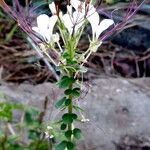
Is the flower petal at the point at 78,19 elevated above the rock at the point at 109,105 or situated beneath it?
elevated above

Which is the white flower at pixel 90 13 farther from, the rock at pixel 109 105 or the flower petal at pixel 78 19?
the rock at pixel 109 105

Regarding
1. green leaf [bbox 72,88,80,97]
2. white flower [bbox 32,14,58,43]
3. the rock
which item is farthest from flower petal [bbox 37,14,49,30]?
the rock

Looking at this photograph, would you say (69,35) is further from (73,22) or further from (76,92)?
(76,92)

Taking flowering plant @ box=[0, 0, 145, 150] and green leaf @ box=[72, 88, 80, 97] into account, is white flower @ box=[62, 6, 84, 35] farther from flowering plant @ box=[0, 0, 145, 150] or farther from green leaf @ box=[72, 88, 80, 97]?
green leaf @ box=[72, 88, 80, 97]

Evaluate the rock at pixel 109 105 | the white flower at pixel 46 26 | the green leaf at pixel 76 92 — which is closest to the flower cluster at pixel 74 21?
the white flower at pixel 46 26

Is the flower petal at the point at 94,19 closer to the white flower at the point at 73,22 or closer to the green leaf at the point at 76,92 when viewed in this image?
the white flower at the point at 73,22

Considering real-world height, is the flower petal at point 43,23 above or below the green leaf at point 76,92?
above

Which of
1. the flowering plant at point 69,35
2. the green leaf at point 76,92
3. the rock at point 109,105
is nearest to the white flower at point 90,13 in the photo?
the flowering plant at point 69,35

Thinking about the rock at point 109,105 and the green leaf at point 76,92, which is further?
the rock at point 109,105

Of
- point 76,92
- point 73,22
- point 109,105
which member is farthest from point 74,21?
point 109,105
